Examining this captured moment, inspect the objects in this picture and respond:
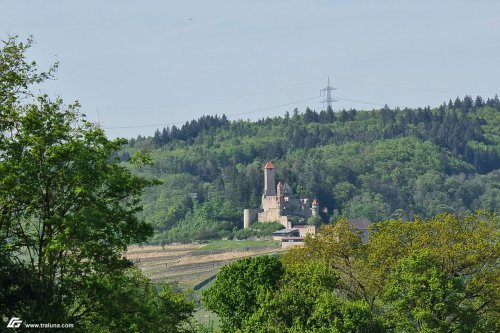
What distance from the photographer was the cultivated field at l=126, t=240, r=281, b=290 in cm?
16630

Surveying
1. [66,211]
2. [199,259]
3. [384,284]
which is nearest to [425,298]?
[384,284]

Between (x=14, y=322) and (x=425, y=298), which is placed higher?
(x=14, y=322)

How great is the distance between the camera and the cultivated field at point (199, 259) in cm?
16630

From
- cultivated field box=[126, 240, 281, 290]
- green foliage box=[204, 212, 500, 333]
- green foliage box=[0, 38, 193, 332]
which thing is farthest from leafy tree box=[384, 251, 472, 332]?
cultivated field box=[126, 240, 281, 290]

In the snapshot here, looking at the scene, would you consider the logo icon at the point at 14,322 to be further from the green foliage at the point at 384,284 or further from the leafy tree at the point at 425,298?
the leafy tree at the point at 425,298

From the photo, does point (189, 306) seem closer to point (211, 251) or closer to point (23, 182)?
point (23, 182)

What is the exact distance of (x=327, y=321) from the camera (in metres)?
41.1

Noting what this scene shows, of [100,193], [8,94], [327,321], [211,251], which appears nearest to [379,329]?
[327,321]

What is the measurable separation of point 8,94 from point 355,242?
90.2ft

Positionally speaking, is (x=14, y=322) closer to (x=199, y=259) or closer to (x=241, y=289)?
(x=241, y=289)

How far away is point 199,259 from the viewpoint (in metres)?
184

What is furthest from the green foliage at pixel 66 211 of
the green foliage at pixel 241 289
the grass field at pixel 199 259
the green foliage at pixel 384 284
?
the grass field at pixel 199 259

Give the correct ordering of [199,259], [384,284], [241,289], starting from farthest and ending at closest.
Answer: [199,259]
[384,284]
[241,289]

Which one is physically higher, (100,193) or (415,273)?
(100,193)
